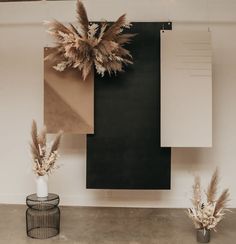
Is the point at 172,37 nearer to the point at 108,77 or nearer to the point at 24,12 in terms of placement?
the point at 108,77

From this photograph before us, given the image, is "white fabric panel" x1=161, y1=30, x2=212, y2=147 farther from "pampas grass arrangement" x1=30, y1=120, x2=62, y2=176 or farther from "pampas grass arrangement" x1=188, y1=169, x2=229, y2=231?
"pampas grass arrangement" x1=30, y1=120, x2=62, y2=176

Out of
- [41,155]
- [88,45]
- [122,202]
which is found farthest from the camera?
[122,202]

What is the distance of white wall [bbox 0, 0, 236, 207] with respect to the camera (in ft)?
14.0

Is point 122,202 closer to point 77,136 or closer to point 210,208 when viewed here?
point 77,136

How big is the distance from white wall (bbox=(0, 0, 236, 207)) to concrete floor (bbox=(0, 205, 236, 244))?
21 cm

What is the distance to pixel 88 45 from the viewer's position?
3.51m

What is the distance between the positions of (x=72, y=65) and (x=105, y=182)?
131 centimetres

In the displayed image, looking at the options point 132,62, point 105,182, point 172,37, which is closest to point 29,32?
point 132,62

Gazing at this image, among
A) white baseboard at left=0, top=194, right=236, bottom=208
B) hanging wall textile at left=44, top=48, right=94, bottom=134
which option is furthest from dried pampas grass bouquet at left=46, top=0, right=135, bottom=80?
white baseboard at left=0, top=194, right=236, bottom=208

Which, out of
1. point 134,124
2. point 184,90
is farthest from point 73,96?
point 184,90

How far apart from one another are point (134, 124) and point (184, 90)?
2.10ft

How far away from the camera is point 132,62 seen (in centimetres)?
375

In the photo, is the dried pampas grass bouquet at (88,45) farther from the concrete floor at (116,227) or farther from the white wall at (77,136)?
the concrete floor at (116,227)

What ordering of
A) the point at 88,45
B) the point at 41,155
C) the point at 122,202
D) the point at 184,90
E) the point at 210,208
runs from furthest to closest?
the point at 122,202, the point at 184,90, the point at 88,45, the point at 41,155, the point at 210,208
